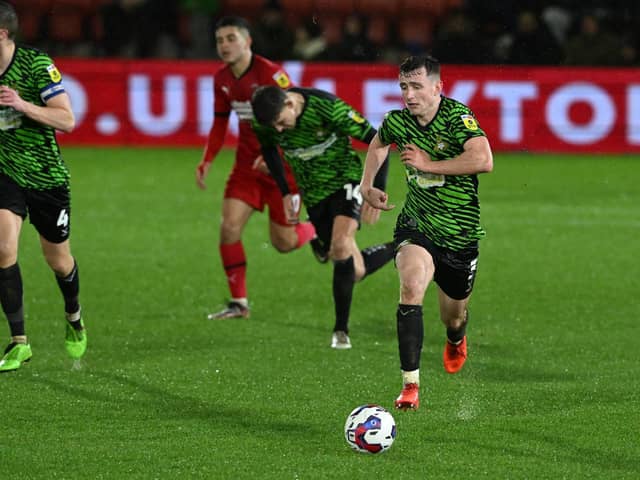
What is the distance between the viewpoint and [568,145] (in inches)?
819

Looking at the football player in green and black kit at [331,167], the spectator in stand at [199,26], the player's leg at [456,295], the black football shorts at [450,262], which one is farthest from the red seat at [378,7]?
the black football shorts at [450,262]

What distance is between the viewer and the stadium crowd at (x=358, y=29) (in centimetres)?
2153

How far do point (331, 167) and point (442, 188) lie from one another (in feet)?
7.47

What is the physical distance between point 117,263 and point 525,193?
21.0ft

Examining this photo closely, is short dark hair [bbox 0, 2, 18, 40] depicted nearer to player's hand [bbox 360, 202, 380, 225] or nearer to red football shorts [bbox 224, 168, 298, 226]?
player's hand [bbox 360, 202, 380, 225]

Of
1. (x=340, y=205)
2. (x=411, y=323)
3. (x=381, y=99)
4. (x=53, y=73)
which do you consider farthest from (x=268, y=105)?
(x=381, y=99)

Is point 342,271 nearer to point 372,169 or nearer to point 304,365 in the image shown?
point 304,365

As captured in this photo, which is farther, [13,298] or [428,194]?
[13,298]

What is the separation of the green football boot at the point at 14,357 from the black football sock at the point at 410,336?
2505mm

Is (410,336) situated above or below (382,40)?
above

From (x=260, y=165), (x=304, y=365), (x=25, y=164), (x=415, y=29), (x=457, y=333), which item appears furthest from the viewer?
(x=415, y=29)

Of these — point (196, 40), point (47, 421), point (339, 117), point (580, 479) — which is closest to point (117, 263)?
point (339, 117)

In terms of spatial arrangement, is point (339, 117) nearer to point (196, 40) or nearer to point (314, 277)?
point (314, 277)

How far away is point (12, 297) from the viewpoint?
8.48 m
